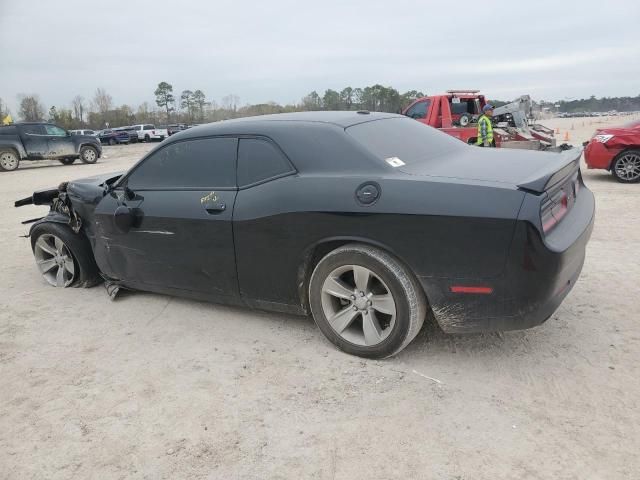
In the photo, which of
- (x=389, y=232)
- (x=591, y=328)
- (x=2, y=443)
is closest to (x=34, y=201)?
(x=2, y=443)

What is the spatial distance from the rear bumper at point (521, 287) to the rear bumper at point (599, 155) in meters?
7.69

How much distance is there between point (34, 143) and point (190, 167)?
752 inches

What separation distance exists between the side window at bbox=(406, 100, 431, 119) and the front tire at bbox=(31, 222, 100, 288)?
10698 millimetres

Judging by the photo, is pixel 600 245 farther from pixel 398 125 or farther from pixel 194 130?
pixel 194 130

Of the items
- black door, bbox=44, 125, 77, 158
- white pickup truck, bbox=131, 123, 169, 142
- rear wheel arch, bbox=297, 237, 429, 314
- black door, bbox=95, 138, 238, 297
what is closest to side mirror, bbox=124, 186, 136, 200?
black door, bbox=95, 138, 238, 297

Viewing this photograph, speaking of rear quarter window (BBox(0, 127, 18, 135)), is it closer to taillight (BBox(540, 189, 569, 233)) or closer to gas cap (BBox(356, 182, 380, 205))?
gas cap (BBox(356, 182, 380, 205))

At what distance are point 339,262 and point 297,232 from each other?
1.17ft

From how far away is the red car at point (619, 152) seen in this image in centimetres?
926

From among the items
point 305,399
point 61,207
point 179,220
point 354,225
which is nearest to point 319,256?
point 354,225

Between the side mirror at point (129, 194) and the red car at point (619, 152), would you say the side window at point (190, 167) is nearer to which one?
the side mirror at point (129, 194)

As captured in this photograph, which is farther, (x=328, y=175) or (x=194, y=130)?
(x=194, y=130)

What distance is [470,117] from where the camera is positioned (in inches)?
542

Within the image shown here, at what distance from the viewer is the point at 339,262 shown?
10.3 ft

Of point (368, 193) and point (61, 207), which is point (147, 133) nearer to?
point (61, 207)
